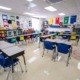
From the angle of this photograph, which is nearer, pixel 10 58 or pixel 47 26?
pixel 10 58

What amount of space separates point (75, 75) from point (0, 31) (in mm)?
6226

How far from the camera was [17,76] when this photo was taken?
2.14 metres

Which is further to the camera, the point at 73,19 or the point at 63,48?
the point at 73,19

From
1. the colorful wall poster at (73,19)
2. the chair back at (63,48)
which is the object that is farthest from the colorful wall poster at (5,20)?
the colorful wall poster at (73,19)

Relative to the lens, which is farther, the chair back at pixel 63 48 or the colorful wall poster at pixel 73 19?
the colorful wall poster at pixel 73 19

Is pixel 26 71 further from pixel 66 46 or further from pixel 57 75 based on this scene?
pixel 66 46

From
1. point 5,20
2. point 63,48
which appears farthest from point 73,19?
point 5,20

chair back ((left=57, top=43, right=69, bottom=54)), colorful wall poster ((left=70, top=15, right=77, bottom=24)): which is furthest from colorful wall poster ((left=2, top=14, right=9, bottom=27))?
colorful wall poster ((left=70, top=15, right=77, bottom=24))

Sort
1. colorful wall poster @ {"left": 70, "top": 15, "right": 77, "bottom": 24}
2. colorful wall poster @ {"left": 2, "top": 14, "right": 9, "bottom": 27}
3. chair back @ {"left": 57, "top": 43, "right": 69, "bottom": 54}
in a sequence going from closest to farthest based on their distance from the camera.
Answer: chair back @ {"left": 57, "top": 43, "right": 69, "bottom": 54} → colorful wall poster @ {"left": 2, "top": 14, "right": 9, "bottom": 27} → colorful wall poster @ {"left": 70, "top": 15, "right": 77, "bottom": 24}

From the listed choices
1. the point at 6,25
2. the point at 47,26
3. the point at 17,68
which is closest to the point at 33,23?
the point at 47,26

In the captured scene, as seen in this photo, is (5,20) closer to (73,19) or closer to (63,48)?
(63,48)

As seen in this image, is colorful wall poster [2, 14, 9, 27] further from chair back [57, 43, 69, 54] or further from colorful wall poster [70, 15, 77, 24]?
colorful wall poster [70, 15, 77, 24]

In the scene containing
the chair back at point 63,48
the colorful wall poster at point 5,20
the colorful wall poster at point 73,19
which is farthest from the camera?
the colorful wall poster at point 73,19

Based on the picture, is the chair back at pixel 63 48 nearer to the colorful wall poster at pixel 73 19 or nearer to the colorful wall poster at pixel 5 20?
the colorful wall poster at pixel 5 20
